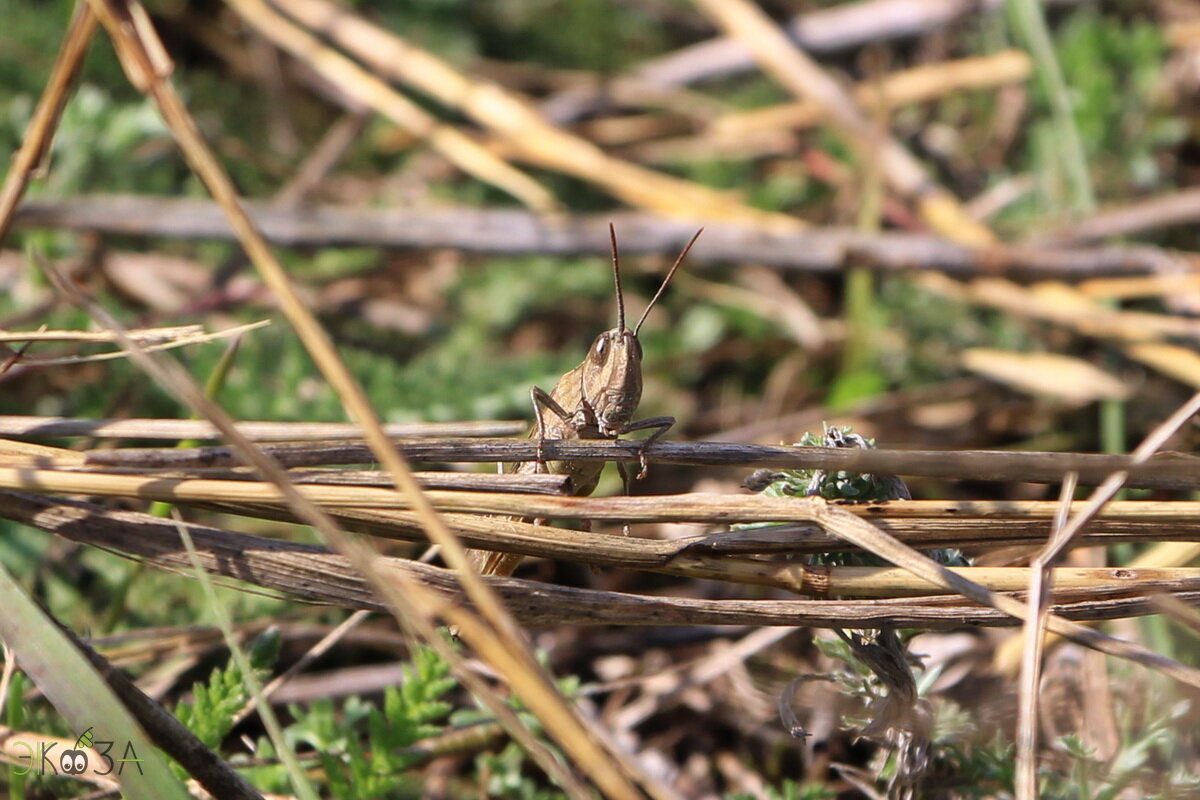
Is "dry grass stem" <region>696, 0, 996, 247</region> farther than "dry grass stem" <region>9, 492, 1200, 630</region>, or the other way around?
"dry grass stem" <region>696, 0, 996, 247</region>

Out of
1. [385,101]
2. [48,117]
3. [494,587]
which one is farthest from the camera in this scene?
[385,101]

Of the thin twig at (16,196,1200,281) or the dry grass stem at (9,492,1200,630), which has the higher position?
the thin twig at (16,196,1200,281)

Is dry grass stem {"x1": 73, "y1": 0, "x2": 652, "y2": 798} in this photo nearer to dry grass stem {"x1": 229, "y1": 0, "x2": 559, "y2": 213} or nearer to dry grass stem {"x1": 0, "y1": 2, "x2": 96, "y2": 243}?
dry grass stem {"x1": 0, "y1": 2, "x2": 96, "y2": 243}

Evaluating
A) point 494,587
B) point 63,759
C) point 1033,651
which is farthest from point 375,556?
point 1033,651

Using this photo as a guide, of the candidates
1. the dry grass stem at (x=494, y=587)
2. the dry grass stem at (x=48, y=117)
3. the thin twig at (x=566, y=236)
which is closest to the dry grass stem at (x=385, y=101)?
the thin twig at (x=566, y=236)

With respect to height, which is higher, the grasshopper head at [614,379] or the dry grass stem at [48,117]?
the dry grass stem at [48,117]

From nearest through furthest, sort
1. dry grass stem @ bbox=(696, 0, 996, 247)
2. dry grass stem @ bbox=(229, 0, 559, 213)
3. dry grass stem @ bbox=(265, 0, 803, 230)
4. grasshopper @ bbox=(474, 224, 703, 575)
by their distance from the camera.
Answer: grasshopper @ bbox=(474, 224, 703, 575)
dry grass stem @ bbox=(696, 0, 996, 247)
dry grass stem @ bbox=(265, 0, 803, 230)
dry grass stem @ bbox=(229, 0, 559, 213)

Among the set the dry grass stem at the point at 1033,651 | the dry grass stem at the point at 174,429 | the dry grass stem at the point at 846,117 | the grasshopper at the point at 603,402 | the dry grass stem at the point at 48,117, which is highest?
the dry grass stem at the point at 846,117

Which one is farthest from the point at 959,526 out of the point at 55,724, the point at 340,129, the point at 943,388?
the point at 340,129

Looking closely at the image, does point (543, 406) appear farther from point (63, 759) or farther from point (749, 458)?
point (63, 759)

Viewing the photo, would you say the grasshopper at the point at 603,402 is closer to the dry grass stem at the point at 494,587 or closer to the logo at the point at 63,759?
the dry grass stem at the point at 494,587

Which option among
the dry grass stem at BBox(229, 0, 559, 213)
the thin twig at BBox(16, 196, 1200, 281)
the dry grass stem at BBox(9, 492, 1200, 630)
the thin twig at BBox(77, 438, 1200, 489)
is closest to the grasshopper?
the thin twig at BBox(77, 438, 1200, 489)
